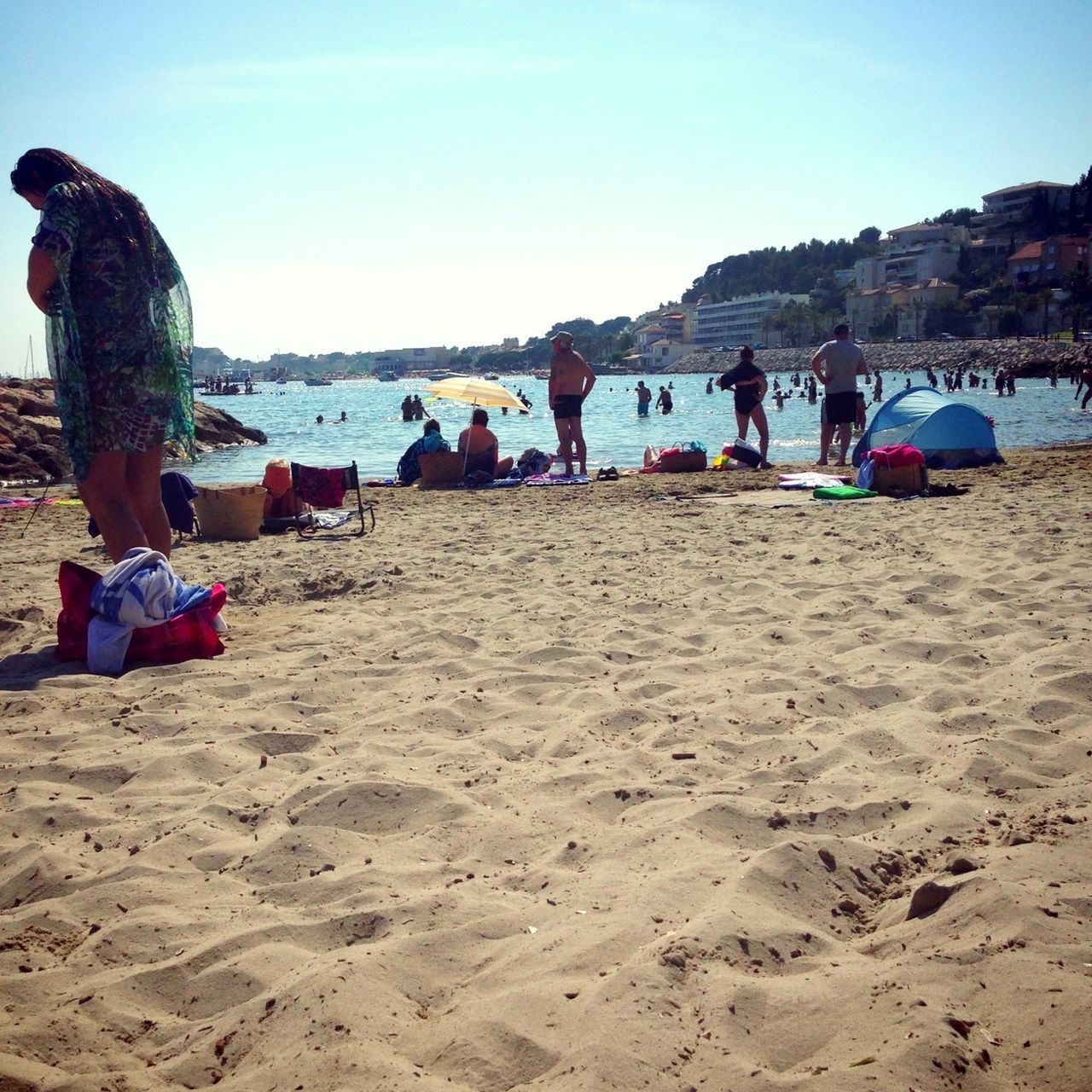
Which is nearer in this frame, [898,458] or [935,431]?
[898,458]

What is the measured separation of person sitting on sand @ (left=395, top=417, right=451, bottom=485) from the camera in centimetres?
1108

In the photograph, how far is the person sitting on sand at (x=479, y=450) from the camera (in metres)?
10.9

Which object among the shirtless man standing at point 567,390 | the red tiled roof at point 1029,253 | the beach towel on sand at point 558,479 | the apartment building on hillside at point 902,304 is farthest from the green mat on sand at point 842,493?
the red tiled roof at point 1029,253

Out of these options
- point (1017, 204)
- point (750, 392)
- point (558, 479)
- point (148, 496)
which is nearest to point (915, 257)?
point (1017, 204)

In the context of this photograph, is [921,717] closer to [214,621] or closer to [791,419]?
[214,621]

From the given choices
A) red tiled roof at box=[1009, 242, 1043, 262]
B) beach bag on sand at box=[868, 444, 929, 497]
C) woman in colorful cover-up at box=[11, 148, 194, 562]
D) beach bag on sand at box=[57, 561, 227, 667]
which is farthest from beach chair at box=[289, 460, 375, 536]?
red tiled roof at box=[1009, 242, 1043, 262]

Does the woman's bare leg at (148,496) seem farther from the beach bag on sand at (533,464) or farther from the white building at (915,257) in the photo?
the white building at (915,257)

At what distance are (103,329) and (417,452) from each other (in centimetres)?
737

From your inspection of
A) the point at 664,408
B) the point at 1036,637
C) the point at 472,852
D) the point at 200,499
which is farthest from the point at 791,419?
the point at 472,852

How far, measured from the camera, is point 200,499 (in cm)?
699

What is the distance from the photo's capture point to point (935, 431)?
1019 cm

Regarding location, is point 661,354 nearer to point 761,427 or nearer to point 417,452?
point 761,427

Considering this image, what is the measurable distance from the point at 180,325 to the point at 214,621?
1.33 m

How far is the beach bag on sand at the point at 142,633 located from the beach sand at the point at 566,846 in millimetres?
128
